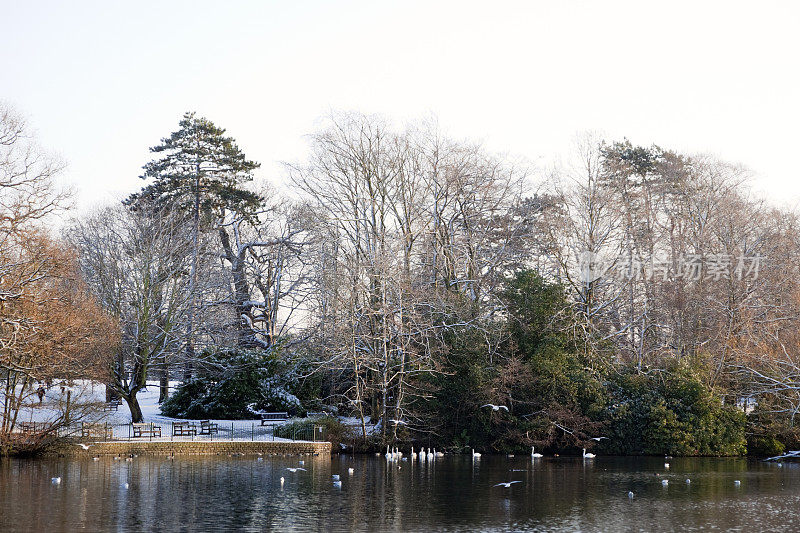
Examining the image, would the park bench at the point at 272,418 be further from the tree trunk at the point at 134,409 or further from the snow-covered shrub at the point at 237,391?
the tree trunk at the point at 134,409

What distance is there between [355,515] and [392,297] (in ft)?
55.5

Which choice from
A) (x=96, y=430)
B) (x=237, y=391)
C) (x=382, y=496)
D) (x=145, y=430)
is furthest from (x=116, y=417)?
(x=382, y=496)

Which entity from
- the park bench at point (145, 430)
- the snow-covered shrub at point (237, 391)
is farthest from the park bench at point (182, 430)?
the snow-covered shrub at point (237, 391)

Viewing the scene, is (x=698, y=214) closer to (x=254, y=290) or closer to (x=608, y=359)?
(x=608, y=359)

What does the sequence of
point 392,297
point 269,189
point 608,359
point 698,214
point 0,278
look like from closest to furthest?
1. point 0,278
2. point 392,297
3. point 608,359
4. point 698,214
5. point 269,189

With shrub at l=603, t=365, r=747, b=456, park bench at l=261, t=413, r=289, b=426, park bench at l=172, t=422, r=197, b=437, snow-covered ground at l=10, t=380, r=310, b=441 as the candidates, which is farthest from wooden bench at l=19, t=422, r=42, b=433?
shrub at l=603, t=365, r=747, b=456

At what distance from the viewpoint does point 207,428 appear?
3419cm

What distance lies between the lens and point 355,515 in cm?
1775

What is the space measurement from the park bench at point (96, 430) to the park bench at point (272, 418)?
23.6 feet

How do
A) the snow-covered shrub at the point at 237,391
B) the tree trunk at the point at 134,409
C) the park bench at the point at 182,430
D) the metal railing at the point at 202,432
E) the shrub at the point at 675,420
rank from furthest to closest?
the snow-covered shrub at the point at 237,391 < the tree trunk at the point at 134,409 < the shrub at the point at 675,420 < the park bench at the point at 182,430 < the metal railing at the point at 202,432

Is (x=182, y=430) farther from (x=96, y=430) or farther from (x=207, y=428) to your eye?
(x=96, y=430)

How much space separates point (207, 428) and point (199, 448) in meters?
4.14

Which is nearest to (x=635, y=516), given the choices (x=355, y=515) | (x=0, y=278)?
(x=355, y=515)

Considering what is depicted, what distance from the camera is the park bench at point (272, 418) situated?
118 feet
